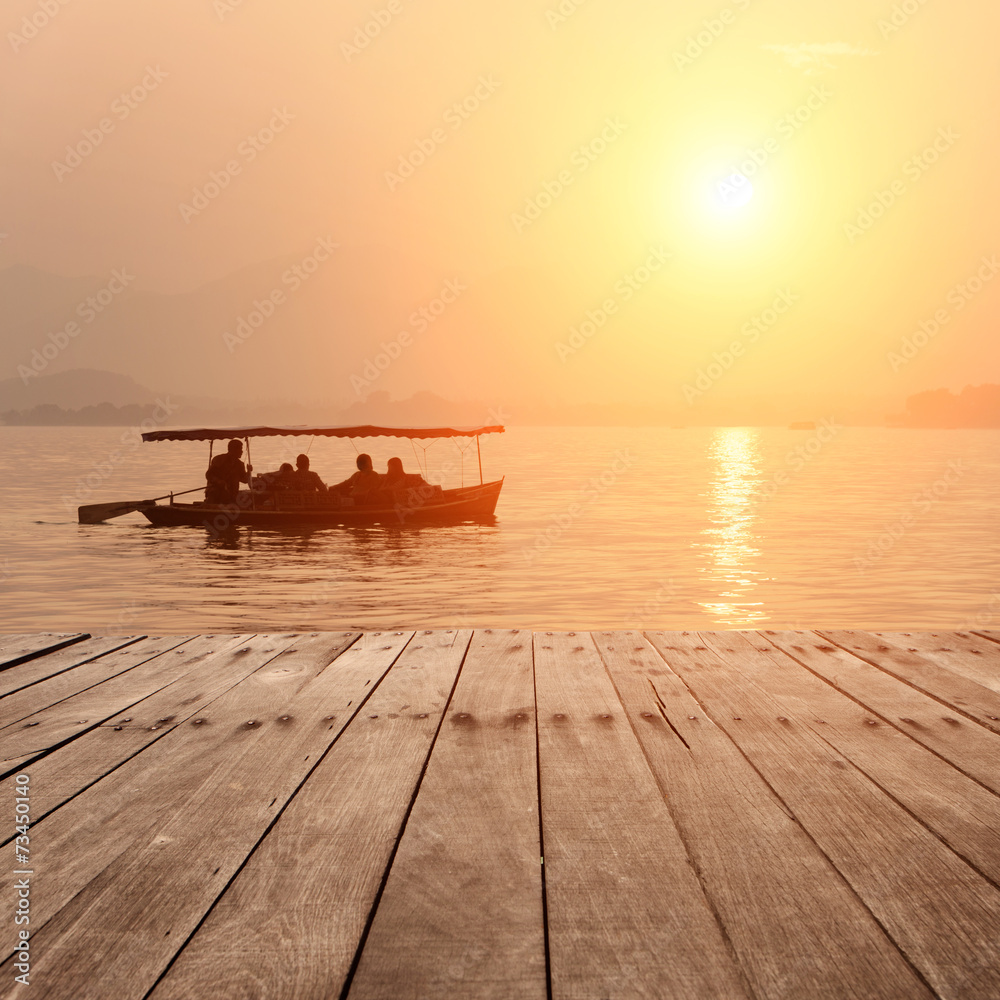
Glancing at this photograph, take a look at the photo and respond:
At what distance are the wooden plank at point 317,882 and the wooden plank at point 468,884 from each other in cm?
6

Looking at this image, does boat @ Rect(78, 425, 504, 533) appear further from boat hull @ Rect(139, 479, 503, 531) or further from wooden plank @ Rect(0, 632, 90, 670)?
wooden plank @ Rect(0, 632, 90, 670)

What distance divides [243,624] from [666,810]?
12.5 meters

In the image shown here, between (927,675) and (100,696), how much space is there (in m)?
3.54

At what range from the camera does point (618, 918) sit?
183 cm

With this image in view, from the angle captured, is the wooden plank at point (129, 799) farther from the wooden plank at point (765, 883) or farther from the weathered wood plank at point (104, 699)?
the wooden plank at point (765, 883)

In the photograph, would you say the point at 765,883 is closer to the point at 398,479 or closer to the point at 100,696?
the point at 100,696

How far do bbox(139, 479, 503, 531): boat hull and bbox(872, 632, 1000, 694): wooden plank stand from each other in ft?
66.4

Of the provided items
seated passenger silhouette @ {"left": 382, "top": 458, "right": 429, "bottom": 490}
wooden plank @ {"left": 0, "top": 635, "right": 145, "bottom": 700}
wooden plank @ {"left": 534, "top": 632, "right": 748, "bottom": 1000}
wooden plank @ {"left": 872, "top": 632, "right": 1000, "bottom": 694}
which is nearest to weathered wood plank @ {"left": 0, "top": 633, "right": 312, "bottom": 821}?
wooden plank @ {"left": 0, "top": 635, "right": 145, "bottom": 700}

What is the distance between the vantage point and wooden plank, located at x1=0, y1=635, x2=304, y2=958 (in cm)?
202

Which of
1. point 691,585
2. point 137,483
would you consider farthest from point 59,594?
point 137,483

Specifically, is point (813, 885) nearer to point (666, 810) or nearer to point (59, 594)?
point (666, 810)

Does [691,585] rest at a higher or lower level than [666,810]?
lower

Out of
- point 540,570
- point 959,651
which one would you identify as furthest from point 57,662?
point 540,570

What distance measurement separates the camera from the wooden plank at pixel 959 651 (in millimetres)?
3811
